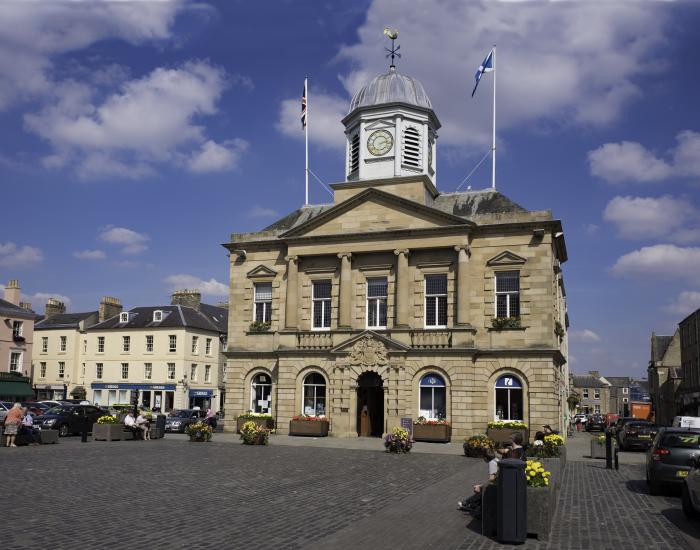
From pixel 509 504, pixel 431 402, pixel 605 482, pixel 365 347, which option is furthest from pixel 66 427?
pixel 509 504

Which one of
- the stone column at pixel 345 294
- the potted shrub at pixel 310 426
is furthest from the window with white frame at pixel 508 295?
the potted shrub at pixel 310 426

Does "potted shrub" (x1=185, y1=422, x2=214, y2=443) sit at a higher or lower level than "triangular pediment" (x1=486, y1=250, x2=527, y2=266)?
lower

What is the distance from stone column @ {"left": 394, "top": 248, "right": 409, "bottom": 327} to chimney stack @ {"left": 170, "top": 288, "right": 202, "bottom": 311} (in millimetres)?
36079

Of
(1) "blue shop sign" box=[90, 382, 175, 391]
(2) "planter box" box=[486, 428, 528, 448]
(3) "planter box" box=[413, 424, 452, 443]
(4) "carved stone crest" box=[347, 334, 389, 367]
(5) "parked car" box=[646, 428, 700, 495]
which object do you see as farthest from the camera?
(1) "blue shop sign" box=[90, 382, 175, 391]

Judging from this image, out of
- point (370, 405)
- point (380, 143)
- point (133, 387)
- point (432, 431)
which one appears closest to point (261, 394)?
point (370, 405)

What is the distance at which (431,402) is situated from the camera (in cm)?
3431

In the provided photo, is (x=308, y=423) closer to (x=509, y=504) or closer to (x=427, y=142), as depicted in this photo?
(x=427, y=142)

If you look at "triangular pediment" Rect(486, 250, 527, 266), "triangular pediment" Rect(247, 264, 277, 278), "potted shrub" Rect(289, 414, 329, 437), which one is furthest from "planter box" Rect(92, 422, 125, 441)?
"triangular pediment" Rect(486, 250, 527, 266)

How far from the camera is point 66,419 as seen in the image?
1393 inches

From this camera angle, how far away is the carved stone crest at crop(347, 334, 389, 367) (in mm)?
34594

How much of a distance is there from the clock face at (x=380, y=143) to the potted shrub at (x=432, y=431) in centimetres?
1512

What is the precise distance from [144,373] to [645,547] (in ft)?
187

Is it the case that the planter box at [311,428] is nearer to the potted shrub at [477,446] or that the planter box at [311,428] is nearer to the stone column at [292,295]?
the stone column at [292,295]

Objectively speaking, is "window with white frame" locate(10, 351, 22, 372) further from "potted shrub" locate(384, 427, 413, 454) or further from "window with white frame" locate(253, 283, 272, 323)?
"potted shrub" locate(384, 427, 413, 454)
